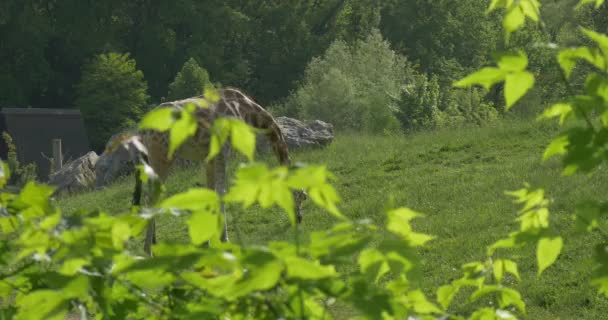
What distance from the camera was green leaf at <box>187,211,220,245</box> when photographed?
1.68 meters

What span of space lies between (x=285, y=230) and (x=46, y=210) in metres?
8.85

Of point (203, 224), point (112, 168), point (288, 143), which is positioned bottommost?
point (112, 168)

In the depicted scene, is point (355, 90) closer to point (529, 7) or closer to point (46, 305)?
point (529, 7)

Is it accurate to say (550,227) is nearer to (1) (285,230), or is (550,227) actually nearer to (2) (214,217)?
(2) (214,217)

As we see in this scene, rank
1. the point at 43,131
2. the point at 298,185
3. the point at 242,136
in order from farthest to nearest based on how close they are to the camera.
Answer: the point at 43,131, the point at 242,136, the point at 298,185

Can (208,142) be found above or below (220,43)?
above

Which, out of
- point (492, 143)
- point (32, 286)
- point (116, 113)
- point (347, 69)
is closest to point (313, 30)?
point (116, 113)

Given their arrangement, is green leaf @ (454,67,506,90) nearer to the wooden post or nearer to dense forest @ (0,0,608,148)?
the wooden post

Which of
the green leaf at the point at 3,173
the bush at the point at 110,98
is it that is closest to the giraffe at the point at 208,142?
the green leaf at the point at 3,173

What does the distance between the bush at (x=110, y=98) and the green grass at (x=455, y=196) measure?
19.1 m

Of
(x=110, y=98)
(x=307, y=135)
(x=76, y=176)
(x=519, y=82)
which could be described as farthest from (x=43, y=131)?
(x=519, y=82)

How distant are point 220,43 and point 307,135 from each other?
26.9m

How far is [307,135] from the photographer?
1631 centimetres

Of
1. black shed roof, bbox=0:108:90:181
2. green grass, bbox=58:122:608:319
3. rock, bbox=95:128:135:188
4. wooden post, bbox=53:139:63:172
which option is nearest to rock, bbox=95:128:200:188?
rock, bbox=95:128:135:188
